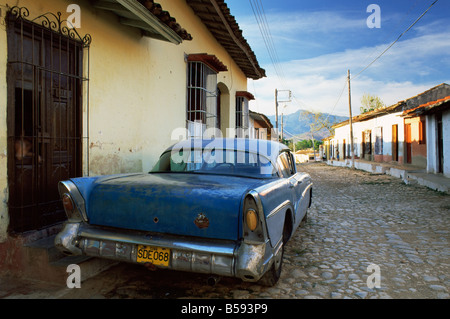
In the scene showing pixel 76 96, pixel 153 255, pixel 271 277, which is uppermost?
pixel 76 96

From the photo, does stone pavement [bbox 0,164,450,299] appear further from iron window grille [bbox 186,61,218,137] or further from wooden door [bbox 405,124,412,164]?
wooden door [bbox 405,124,412,164]

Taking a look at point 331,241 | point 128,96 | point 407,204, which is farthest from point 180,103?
point 407,204

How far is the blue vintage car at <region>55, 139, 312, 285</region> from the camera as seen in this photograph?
227 cm

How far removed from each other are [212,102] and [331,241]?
4636mm

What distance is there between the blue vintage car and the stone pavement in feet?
1.24

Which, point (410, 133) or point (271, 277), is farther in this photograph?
point (410, 133)

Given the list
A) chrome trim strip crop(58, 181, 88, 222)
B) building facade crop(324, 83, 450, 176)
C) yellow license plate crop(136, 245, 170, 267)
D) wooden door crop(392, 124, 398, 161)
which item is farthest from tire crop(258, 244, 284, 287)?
wooden door crop(392, 124, 398, 161)

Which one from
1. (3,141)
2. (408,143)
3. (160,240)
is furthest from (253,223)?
(408,143)

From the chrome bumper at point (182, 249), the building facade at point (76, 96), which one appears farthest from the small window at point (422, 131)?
the chrome bumper at point (182, 249)

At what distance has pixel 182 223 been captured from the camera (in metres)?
2.42

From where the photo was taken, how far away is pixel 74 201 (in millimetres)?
2645

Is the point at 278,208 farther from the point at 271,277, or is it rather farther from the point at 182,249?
the point at 182,249

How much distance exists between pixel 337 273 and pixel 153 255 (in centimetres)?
192
